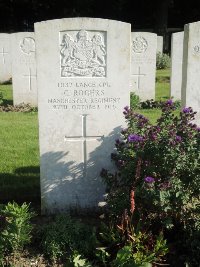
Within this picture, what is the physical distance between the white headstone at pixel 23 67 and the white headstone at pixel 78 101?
6198 mm

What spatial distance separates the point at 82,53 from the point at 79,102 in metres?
0.52

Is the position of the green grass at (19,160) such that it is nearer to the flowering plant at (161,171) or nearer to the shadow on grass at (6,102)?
the flowering plant at (161,171)

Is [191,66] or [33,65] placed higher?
[33,65]

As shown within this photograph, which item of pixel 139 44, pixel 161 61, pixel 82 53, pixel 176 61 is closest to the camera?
pixel 82 53

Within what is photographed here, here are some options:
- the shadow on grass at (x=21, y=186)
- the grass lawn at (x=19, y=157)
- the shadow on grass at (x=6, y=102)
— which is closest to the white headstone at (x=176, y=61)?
the grass lawn at (x=19, y=157)

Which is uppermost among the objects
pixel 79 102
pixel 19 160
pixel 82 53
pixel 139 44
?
pixel 139 44

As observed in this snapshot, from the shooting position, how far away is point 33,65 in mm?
10281

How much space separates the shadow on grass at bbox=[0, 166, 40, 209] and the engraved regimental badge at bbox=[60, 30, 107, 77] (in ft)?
5.27

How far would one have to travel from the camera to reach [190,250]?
334cm

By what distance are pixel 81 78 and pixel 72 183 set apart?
118 cm

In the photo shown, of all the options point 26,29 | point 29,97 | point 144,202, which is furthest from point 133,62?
point 26,29

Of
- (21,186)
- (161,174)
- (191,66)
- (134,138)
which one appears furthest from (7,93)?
(161,174)

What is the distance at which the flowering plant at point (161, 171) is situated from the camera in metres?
3.33

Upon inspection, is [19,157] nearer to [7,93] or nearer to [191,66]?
[191,66]
